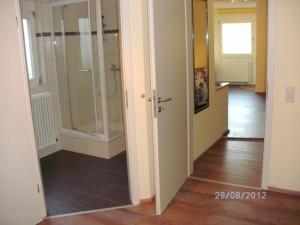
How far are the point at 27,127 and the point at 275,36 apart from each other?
7.40 ft

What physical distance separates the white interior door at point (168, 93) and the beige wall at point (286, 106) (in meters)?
0.85

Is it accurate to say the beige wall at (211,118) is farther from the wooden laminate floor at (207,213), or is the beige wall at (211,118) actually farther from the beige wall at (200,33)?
the wooden laminate floor at (207,213)

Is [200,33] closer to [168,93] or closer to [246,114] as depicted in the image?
[168,93]

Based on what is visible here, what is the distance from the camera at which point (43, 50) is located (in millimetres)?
4074

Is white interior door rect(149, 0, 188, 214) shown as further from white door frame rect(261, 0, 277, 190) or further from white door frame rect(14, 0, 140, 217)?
white door frame rect(261, 0, 277, 190)

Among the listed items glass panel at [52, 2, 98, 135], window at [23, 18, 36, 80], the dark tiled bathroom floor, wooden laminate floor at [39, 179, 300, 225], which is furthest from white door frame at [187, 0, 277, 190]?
window at [23, 18, 36, 80]

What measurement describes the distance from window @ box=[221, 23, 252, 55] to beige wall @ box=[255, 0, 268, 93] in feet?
4.67

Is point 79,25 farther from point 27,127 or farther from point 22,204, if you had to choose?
point 22,204

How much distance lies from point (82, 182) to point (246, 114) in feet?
13.5

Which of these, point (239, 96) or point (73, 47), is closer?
point (73, 47)

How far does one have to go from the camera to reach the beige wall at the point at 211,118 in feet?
12.6

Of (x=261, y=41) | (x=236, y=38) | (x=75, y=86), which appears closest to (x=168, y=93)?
(x=75, y=86)

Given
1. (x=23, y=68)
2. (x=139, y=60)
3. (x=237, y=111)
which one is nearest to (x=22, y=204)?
(x=23, y=68)

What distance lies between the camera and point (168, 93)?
2676 millimetres
